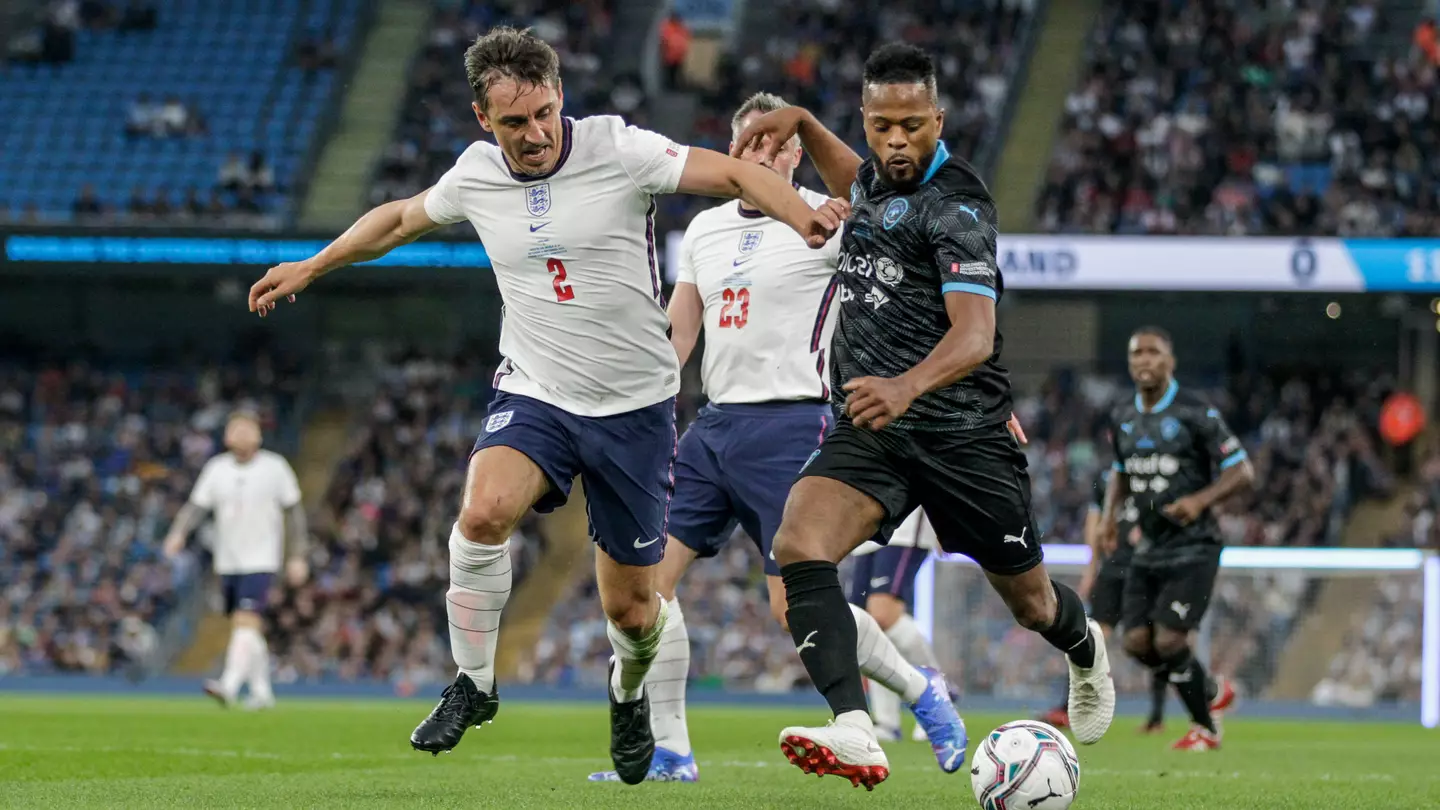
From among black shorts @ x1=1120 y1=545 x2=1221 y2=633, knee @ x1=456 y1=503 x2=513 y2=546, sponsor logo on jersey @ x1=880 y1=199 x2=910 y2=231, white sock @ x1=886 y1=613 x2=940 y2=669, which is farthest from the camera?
black shorts @ x1=1120 y1=545 x2=1221 y2=633

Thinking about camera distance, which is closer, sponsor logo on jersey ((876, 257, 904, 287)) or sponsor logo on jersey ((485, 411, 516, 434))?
sponsor logo on jersey ((876, 257, 904, 287))

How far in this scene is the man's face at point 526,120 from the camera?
21.3 feet

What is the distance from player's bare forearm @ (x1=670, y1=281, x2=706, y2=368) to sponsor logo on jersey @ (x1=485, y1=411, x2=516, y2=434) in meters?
1.77

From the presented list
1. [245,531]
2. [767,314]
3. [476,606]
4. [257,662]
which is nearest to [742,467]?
[767,314]

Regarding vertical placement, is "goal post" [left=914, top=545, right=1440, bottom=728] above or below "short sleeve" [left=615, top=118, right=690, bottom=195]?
below

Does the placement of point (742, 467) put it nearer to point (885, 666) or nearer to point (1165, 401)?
point (885, 666)

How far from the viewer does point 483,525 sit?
6605mm

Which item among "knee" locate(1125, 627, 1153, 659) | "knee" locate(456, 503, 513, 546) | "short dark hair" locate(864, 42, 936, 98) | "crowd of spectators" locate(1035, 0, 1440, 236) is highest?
"crowd of spectators" locate(1035, 0, 1440, 236)

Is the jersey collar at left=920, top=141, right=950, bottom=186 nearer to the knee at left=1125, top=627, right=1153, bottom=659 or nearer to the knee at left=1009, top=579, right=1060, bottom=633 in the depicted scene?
the knee at left=1009, top=579, right=1060, bottom=633

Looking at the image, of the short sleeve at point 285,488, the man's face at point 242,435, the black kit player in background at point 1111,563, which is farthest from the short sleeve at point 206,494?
the black kit player in background at point 1111,563

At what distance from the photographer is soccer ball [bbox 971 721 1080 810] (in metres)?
5.91

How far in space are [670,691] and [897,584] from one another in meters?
2.73

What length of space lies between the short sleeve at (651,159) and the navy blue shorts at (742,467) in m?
1.77

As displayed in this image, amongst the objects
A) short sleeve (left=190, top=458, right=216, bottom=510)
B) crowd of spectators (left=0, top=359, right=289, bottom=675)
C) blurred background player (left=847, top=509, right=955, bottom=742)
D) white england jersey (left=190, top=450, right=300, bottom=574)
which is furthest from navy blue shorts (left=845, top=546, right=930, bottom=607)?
crowd of spectators (left=0, top=359, right=289, bottom=675)
